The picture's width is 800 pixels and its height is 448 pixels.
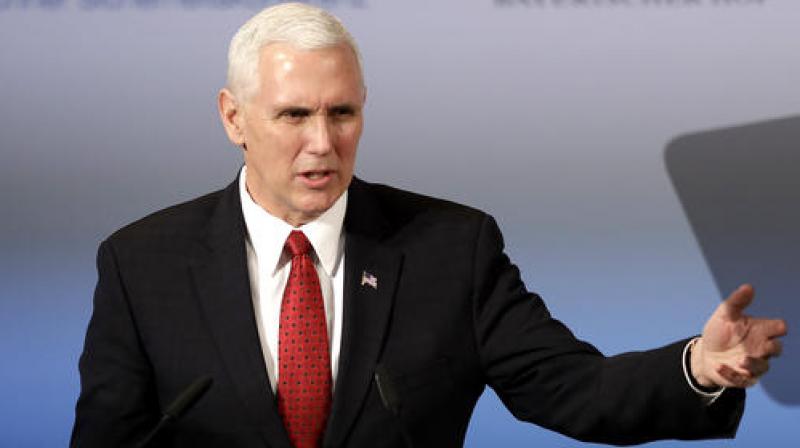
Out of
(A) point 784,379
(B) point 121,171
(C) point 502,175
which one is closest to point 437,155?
(C) point 502,175

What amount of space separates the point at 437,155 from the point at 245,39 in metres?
1.04

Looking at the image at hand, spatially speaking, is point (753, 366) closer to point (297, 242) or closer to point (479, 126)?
point (297, 242)

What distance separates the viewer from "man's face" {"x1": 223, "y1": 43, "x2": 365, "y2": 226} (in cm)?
236

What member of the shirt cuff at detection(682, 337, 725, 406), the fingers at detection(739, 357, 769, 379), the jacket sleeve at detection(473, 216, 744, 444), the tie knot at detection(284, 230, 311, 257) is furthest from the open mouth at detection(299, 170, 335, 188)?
the fingers at detection(739, 357, 769, 379)

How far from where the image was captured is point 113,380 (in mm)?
2416

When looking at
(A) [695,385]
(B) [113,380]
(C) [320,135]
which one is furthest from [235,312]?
(A) [695,385]

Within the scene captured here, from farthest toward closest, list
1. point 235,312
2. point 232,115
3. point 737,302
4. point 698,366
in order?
point 232,115 → point 235,312 → point 698,366 → point 737,302

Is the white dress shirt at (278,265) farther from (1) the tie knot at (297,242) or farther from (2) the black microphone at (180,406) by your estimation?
(2) the black microphone at (180,406)

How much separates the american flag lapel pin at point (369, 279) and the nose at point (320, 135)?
254mm

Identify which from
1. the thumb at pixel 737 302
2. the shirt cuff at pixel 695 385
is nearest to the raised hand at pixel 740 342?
the thumb at pixel 737 302

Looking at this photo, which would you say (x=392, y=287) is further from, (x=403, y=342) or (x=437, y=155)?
(x=437, y=155)

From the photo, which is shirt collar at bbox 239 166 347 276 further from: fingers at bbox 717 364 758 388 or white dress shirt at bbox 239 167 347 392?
fingers at bbox 717 364 758 388

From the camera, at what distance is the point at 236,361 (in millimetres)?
2414

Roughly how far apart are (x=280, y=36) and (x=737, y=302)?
870 mm
